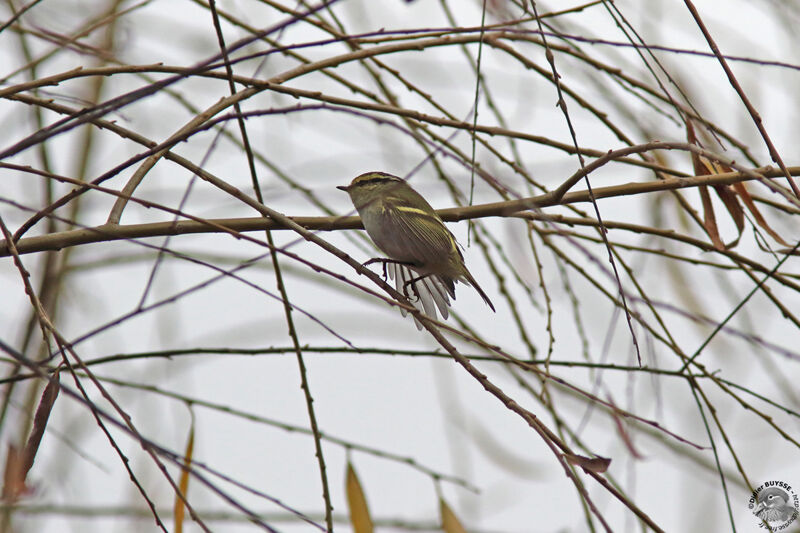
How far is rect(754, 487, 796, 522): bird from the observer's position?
1.95 m

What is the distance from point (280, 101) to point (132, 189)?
1.31m

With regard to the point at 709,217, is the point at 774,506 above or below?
below

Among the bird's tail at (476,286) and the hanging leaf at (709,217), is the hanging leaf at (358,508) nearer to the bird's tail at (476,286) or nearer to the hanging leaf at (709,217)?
the bird's tail at (476,286)

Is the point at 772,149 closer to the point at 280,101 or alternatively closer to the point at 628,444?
the point at 628,444

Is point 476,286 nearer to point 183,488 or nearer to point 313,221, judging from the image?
point 313,221

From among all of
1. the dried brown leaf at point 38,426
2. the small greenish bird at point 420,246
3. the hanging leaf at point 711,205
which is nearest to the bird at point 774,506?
the hanging leaf at point 711,205

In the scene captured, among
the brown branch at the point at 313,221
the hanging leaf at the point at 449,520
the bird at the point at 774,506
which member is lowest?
the bird at the point at 774,506

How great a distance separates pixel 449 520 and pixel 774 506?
893 millimetres

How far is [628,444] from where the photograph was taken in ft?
7.86

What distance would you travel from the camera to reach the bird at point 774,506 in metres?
1.95

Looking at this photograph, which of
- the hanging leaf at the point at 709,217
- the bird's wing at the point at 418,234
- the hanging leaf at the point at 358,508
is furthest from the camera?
the bird's wing at the point at 418,234

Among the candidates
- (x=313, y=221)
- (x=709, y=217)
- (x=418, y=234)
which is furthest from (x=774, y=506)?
(x=418, y=234)

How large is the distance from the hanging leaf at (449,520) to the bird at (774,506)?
0.83 meters

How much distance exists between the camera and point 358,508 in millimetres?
2354
